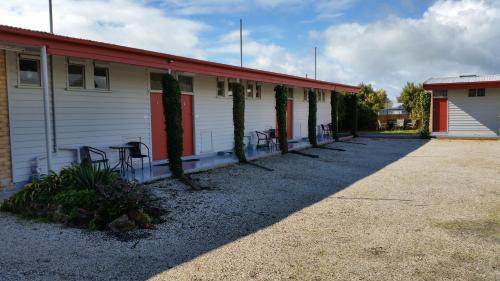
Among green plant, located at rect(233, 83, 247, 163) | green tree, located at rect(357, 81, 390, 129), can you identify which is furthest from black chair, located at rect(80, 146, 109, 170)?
green tree, located at rect(357, 81, 390, 129)

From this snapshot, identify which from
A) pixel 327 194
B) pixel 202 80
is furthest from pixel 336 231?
pixel 202 80

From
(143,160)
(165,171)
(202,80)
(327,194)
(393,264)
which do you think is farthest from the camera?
(202,80)

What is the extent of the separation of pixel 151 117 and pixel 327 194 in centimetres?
519

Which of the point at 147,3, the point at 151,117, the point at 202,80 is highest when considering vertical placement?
the point at 147,3

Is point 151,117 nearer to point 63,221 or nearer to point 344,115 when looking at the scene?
point 63,221

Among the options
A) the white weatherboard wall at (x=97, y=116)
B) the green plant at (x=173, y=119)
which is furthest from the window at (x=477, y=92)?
the green plant at (x=173, y=119)

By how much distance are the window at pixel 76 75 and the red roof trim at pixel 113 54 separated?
1296mm

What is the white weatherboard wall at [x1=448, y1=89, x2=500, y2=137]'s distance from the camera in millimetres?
21438

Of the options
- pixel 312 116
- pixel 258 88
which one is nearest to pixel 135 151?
pixel 258 88

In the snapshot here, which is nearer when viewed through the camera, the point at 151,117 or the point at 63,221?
the point at 63,221

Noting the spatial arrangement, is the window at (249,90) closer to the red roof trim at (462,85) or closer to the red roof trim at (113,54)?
the red roof trim at (113,54)

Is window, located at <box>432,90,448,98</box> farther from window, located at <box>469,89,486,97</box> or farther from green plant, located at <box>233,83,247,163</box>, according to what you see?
green plant, located at <box>233,83,247,163</box>

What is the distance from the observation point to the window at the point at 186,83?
38.8 feet

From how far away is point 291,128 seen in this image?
18.7 m
